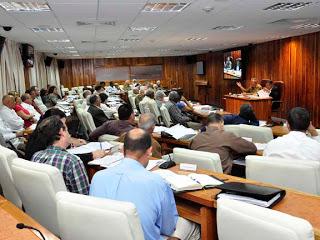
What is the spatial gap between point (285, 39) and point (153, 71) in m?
11.6

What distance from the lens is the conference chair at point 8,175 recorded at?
2717mm

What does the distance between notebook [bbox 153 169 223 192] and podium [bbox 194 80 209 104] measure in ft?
54.6

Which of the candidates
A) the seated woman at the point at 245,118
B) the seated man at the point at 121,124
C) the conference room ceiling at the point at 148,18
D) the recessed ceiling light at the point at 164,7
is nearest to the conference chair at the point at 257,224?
the seated man at the point at 121,124

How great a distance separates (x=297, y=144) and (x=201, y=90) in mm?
17322

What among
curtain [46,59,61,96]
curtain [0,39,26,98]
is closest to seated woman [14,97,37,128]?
curtain [0,39,26,98]

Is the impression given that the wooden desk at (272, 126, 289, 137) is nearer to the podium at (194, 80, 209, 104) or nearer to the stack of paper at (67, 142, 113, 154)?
the stack of paper at (67, 142, 113, 154)

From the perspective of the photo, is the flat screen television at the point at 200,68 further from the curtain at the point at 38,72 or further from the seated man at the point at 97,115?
the seated man at the point at 97,115

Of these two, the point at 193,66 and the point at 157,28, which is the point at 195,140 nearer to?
the point at 157,28

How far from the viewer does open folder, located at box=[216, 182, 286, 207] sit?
6.43ft

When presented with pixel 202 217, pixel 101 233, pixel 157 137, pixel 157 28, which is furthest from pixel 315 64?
pixel 101 233

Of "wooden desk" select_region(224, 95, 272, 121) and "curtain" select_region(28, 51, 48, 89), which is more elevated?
"curtain" select_region(28, 51, 48, 89)

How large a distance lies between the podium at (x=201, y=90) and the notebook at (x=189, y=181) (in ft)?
54.6

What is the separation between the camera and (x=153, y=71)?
22.5m

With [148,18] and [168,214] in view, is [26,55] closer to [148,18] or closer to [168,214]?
[148,18]
